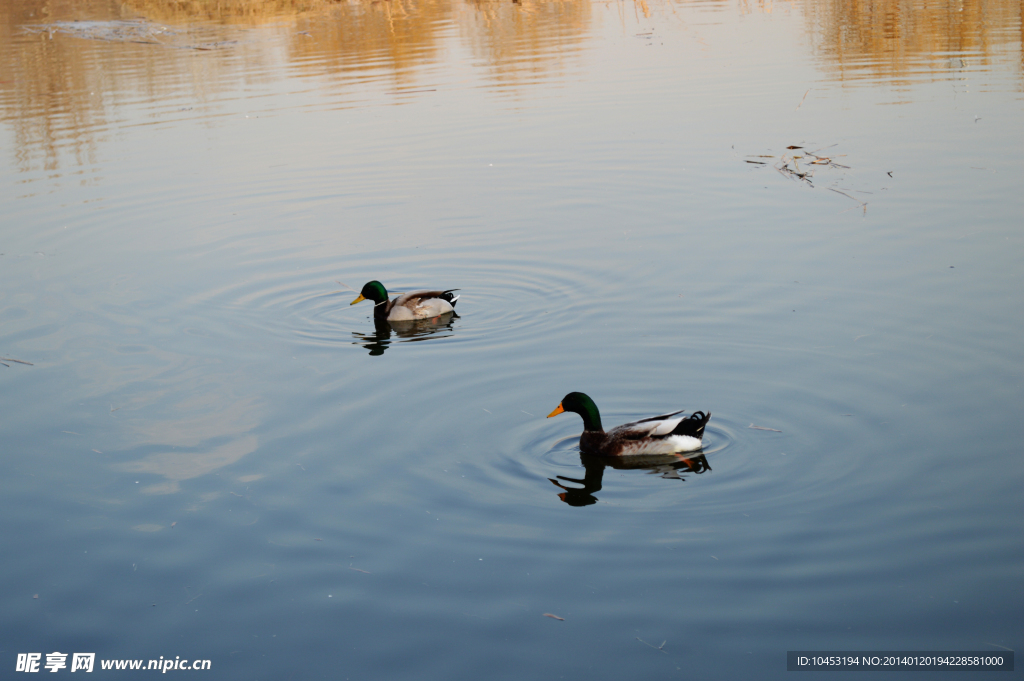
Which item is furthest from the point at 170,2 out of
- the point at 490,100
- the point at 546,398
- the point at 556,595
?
the point at 556,595

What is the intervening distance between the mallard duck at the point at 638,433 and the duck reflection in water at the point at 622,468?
0.06 metres

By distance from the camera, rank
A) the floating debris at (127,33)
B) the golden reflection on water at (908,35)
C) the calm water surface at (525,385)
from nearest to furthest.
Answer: the calm water surface at (525,385) → the golden reflection on water at (908,35) → the floating debris at (127,33)

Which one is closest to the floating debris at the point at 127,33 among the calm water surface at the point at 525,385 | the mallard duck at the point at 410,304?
the calm water surface at the point at 525,385

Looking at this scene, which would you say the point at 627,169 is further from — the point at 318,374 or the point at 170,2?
the point at 170,2

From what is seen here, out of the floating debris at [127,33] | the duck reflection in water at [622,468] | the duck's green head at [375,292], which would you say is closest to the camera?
the duck reflection in water at [622,468]

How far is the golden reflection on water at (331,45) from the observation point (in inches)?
896

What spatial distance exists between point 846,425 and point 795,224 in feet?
18.7

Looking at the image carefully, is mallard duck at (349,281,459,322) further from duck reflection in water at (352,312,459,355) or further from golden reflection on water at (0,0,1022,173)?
golden reflection on water at (0,0,1022,173)

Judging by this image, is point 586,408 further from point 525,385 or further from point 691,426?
point 525,385

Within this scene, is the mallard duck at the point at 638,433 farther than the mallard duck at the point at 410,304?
No

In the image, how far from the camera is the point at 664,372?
28.4 ft

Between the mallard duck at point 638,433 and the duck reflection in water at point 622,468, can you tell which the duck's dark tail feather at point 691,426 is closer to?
the mallard duck at point 638,433

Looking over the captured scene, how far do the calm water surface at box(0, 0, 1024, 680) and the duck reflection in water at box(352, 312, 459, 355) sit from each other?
0.06 metres

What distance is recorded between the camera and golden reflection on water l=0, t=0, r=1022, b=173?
22750mm
